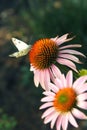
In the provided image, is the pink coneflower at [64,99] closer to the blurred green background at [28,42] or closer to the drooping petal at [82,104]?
the drooping petal at [82,104]

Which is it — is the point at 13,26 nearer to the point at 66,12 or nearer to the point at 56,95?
the point at 66,12

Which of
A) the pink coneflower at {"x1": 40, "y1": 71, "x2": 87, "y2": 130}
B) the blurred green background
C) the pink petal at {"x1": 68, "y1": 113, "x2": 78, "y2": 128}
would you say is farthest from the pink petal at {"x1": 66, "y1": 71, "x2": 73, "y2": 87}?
the blurred green background

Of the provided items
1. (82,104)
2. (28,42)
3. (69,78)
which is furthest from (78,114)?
(28,42)

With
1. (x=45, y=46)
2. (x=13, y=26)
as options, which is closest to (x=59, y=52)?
(x=45, y=46)

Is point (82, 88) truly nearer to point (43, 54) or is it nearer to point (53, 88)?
point (53, 88)

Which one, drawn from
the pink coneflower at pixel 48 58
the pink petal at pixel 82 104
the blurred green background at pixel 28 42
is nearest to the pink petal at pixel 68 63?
the pink coneflower at pixel 48 58

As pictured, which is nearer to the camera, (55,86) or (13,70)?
(55,86)

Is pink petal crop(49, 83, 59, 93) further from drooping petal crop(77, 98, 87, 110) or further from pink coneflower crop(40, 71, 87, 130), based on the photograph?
drooping petal crop(77, 98, 87, 110)
